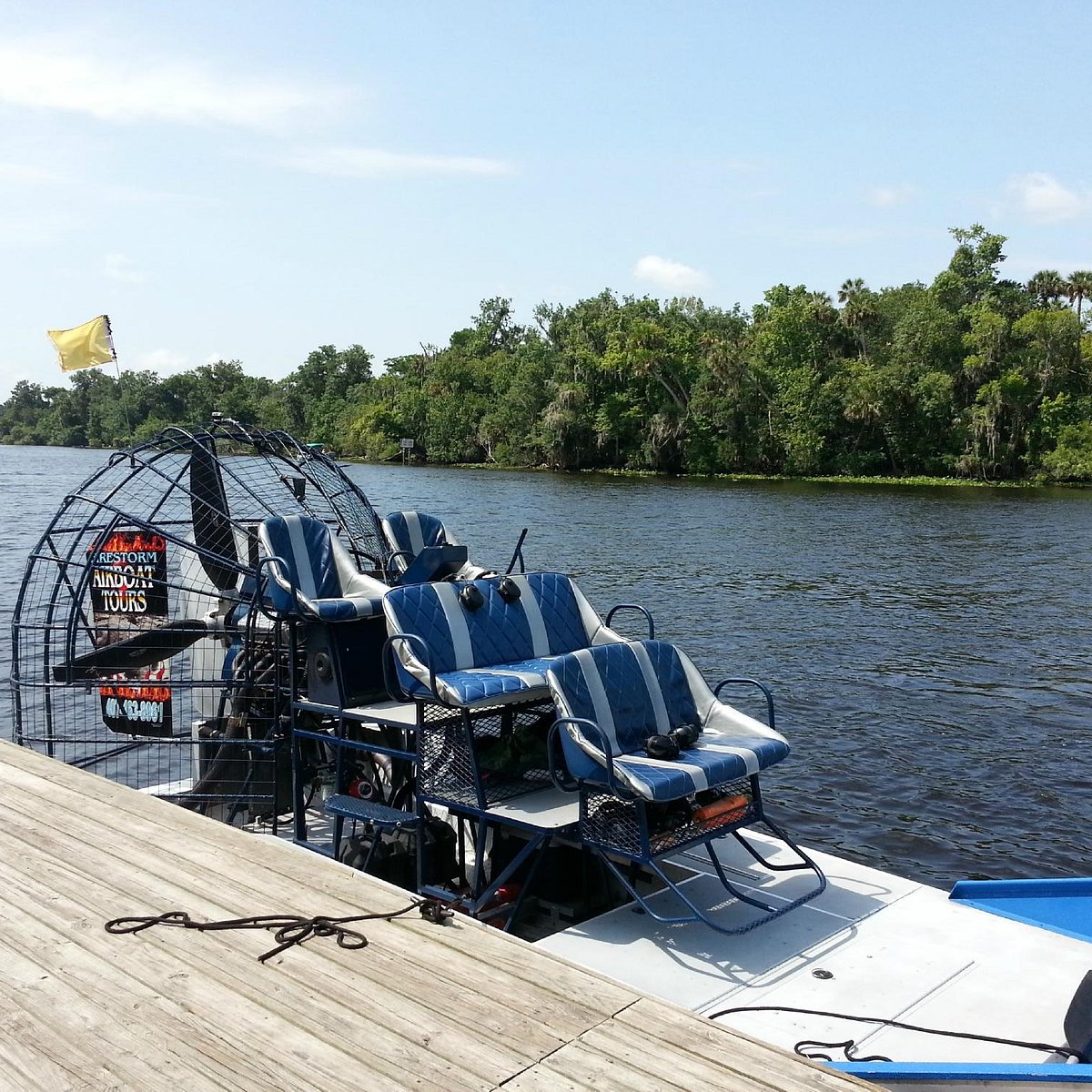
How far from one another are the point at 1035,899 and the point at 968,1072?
2.95 meters

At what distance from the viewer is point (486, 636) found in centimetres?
822

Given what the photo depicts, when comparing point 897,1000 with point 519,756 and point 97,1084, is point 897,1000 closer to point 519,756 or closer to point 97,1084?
point 519,756

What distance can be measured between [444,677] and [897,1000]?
10.7ft

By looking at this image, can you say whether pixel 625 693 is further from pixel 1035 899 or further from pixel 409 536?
pixel 409 536

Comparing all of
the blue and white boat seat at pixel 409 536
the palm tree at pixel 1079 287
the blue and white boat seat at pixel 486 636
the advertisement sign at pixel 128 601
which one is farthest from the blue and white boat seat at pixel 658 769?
the palm tree at pixel 1079 287

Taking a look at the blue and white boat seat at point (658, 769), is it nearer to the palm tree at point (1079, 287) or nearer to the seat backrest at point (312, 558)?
the seat backrest at point (312, 558)

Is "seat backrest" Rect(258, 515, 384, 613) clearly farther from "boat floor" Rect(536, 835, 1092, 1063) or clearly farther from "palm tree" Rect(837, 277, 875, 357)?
"palm tree" Rect(837, 277, 875, 357)

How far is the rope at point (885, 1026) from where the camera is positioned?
5.43 m

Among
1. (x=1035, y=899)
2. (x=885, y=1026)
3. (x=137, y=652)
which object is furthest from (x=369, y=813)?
(x=1035, y=899)

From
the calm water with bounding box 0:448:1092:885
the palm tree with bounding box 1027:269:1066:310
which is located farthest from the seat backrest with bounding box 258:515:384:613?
the palm tree with bounding box 1027:269:1066:310

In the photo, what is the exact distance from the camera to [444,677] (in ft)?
24.7

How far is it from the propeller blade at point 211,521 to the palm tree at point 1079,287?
274 feet

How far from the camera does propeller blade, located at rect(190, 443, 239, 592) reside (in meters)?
10.9

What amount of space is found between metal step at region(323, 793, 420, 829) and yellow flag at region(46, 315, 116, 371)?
6.52m
